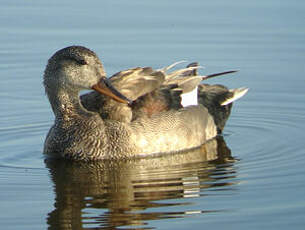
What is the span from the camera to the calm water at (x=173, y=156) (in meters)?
10.1

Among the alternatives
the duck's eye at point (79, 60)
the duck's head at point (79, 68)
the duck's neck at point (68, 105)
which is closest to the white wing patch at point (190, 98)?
the duck's head at point (79, 68)

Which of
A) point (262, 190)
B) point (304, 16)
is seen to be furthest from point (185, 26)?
point (262, 190)

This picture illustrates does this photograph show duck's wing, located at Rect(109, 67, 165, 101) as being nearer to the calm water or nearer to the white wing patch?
the white wing patch

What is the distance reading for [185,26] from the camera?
59.6ft

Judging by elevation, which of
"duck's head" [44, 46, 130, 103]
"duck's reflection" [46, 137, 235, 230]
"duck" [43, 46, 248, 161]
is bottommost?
"duck's reflection" [46, 137, 235, 230]

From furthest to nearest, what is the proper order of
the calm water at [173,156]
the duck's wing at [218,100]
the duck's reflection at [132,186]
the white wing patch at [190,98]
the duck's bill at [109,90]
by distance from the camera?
1. the duck's wing at [218,100]
2. the white wing patch at [190,98]
3. the duck's bill at [109,90]
4. the calm water at [173,156]
5. the duck's reflection at [132,186]

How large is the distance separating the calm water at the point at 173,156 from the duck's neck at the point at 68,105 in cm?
71

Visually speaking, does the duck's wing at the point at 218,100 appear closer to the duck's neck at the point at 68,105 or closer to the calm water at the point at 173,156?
the calm water at the point at 173,156

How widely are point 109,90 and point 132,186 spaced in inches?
69.7

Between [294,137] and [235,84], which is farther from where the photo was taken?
[235,84]

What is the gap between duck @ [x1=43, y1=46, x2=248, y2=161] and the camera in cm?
1260

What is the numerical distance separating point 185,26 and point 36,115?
185 inches

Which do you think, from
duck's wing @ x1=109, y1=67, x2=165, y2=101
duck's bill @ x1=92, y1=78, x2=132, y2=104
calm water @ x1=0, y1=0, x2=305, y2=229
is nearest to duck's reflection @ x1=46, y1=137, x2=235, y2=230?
calm water @ x1=0, y1=0, x2=305, y2=229

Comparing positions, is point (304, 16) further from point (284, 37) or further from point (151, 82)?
point (151, 82)
